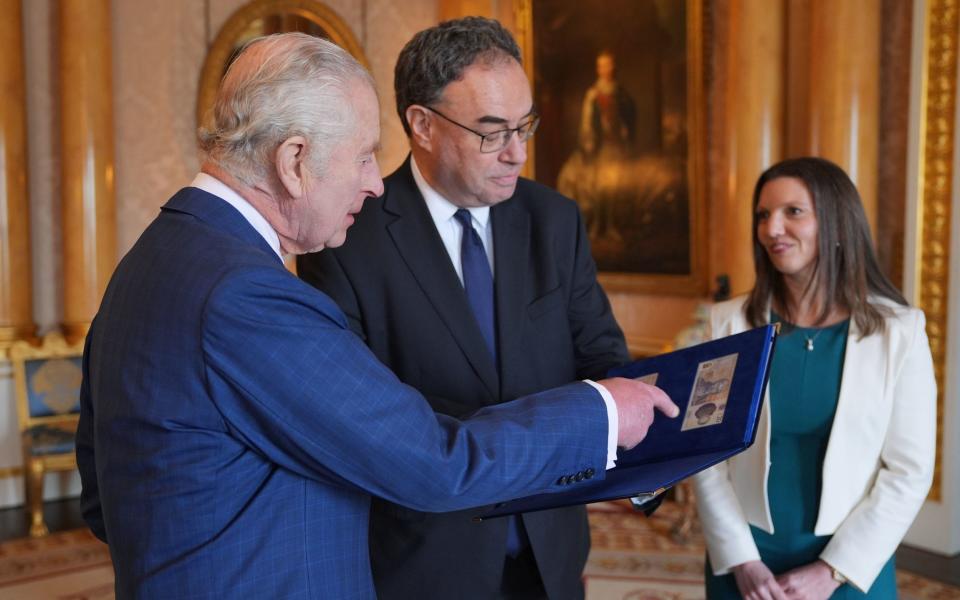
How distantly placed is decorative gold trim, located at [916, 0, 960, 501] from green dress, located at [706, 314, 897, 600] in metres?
3.10

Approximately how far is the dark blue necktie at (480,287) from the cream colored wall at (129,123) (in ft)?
18.7

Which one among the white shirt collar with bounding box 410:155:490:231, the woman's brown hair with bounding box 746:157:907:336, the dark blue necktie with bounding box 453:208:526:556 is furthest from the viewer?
the woman's brown hair with bounding box 746:157:907:336

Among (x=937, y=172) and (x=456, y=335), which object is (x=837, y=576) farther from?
(x=937, y=172)

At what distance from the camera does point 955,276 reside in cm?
512

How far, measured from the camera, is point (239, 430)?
1.41 metres

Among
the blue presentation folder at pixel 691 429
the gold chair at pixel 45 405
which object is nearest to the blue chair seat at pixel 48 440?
the gold chair at pixel 45 405

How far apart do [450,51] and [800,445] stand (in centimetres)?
143

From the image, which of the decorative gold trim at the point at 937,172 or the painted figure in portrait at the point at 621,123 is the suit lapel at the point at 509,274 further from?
the painted figure in portrait at the point at 621,123

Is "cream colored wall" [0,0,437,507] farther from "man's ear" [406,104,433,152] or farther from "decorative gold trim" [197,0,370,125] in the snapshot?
"man's ear" [406,104,433,152]

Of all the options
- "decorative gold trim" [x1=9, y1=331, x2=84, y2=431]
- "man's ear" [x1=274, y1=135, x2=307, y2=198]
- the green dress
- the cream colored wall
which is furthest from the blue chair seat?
"man's ear" [x1=274, y1=135, x2=307, y2=198]

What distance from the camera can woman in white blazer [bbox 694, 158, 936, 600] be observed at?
95.5 inches

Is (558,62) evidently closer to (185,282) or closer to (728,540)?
(728,540)

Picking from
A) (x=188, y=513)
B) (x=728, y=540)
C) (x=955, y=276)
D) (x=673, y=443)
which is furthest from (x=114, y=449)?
(x=955, y=276)

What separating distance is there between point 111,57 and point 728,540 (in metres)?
6.52
